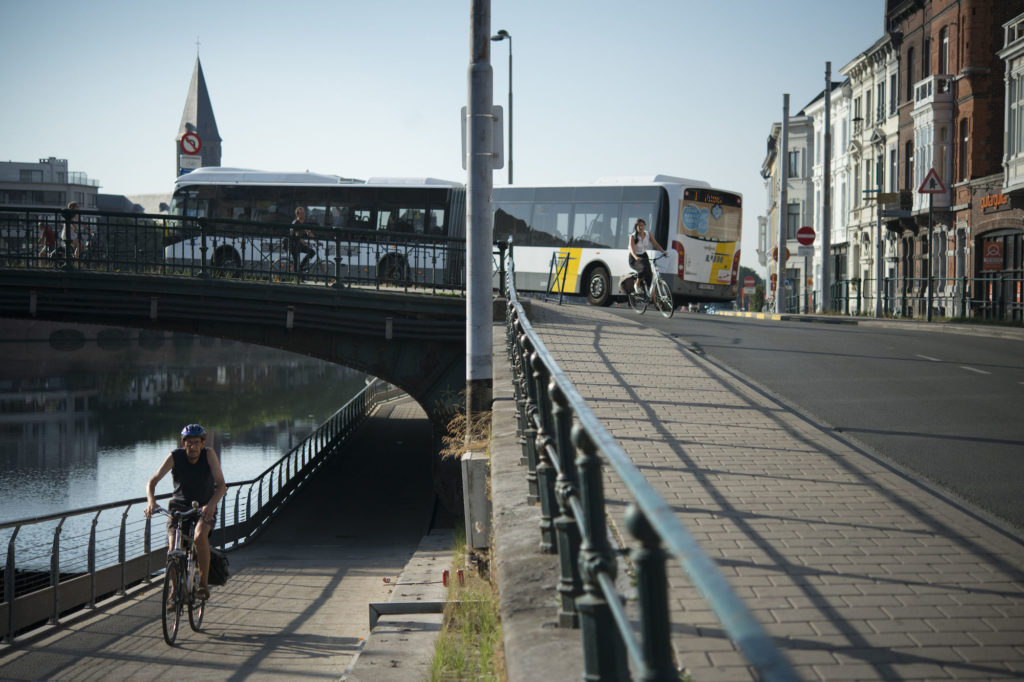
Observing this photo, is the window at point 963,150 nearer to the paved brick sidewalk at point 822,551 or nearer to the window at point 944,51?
the window at point 944,51

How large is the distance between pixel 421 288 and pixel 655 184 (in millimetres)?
7466

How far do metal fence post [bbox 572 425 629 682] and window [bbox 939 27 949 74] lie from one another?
42.7 meters

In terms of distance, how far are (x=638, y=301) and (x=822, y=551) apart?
1888 centimetres

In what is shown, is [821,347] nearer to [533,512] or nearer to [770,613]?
[533,512]

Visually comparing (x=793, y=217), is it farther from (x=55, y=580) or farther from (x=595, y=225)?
(x=55, y=580)

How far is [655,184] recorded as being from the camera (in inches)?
1155

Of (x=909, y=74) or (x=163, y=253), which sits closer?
(x=163, y=253)

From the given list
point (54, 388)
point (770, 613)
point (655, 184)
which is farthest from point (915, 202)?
point (54, 388)

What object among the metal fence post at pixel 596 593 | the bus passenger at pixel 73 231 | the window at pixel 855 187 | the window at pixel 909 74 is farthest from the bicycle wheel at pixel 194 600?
the window at pixel 855 187

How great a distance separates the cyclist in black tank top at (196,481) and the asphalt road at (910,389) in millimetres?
6278

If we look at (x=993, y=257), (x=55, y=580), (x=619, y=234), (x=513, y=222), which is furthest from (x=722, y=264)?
(x=55, y=580)

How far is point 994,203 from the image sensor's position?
35312 mm

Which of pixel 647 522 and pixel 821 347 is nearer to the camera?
pixel 647 522

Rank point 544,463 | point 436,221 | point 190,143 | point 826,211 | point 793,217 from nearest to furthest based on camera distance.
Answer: point 544,463 → point 190,143 → point 436,221 → point 826,211 → point 793,217
